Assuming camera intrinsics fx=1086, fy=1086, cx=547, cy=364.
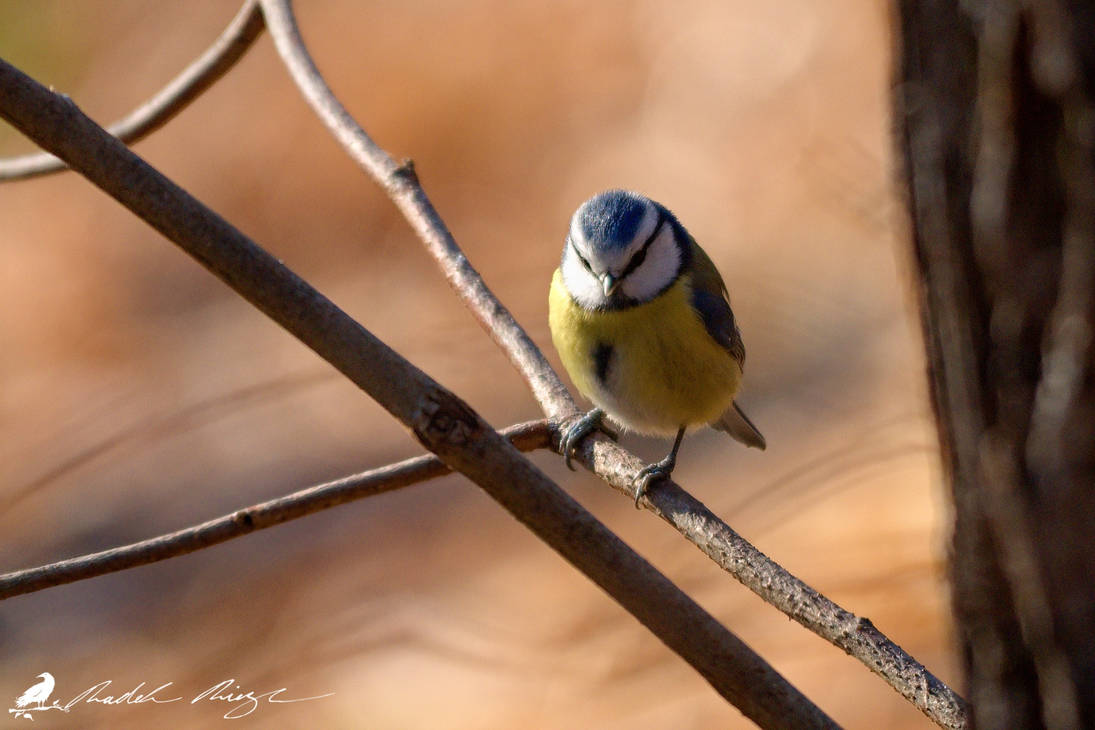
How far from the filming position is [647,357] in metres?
2.04

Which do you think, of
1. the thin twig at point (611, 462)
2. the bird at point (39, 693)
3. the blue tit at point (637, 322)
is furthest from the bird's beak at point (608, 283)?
the bird at point (39, 693)

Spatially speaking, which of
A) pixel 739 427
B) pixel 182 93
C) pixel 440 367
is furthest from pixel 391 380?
pixel 440 367

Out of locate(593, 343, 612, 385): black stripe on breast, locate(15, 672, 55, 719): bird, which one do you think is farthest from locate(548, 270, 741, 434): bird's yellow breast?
locate(15, 672, 55, 719): bird

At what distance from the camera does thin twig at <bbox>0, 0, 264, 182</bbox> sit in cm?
186

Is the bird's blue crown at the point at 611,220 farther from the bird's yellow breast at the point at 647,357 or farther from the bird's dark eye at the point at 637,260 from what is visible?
the bird's yellow breast at the point at 647,357

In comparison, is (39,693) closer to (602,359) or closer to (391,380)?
(602,359)

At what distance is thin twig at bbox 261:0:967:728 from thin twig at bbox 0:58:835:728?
30cm

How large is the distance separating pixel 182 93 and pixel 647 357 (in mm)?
960

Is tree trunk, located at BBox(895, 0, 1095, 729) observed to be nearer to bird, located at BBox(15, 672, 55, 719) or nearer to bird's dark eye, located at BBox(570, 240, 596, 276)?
bird's dark eye, located at BBox(570, 240, 596, 276)

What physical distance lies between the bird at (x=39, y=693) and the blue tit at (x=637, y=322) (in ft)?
7.43

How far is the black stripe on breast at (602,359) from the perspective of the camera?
207cm

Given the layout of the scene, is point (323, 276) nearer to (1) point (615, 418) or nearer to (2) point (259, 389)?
(2) point (259, 389)

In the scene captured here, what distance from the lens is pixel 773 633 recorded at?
3.59 m

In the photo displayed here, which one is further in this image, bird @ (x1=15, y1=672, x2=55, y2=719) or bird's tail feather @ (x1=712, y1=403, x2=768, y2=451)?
bird @ (x1=15, y1=672, x2=55, y2=719)
